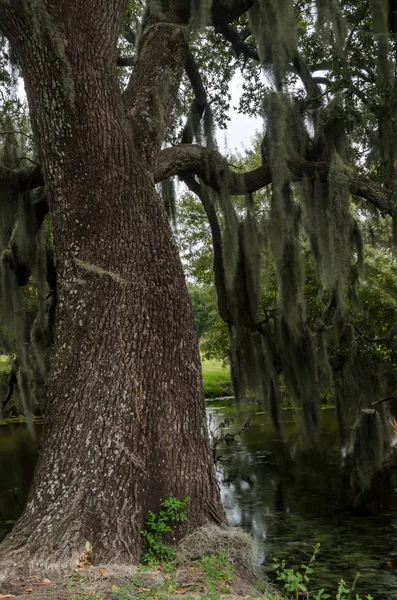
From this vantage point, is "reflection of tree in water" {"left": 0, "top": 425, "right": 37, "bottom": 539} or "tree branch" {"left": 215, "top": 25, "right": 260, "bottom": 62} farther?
"reflection of tree in water" {"left": 0, "top": 425, "right": 37, "bottom": 539}

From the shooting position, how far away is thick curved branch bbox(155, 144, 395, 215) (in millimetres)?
5789

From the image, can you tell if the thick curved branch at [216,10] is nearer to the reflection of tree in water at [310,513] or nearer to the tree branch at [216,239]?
the tree branch at [216,239]

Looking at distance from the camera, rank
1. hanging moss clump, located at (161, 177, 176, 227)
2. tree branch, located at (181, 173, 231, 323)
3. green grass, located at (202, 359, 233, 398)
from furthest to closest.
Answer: green grass, located at (202, 359, 233, 398), hanging moss clump, located at (161, 177, 176, 227), tree branch, located at (181, 173, 231, 323)

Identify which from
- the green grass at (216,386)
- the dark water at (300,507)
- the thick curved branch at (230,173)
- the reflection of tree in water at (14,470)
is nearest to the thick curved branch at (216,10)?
the thick curved branch at (230,173)

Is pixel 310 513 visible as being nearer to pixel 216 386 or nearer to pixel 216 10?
pixel 216 10

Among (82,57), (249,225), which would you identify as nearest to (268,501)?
(249,225)

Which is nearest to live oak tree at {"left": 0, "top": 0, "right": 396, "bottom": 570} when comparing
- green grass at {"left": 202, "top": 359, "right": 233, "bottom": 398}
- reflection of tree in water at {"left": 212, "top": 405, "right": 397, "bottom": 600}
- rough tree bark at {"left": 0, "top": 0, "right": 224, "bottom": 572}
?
rough tree bark at {"left": 0, "top": 0, "right": 224, "bottom": 572}

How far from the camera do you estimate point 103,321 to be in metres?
4.51

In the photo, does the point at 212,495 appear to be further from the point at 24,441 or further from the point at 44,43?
the point at 24,441

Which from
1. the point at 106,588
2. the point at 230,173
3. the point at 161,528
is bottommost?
the point at 106,588

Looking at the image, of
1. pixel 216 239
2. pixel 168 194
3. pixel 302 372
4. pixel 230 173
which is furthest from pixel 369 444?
pixel 168 194

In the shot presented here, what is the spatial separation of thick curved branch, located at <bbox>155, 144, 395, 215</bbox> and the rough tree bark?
0.39 m

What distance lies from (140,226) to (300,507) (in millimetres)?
5604

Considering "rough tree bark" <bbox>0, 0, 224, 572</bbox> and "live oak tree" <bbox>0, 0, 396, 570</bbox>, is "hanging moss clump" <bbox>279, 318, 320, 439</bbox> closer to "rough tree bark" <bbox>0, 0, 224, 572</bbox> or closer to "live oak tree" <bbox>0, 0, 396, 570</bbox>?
"live oak tree" <bbox>0, 0, 396, 570</bbox>
